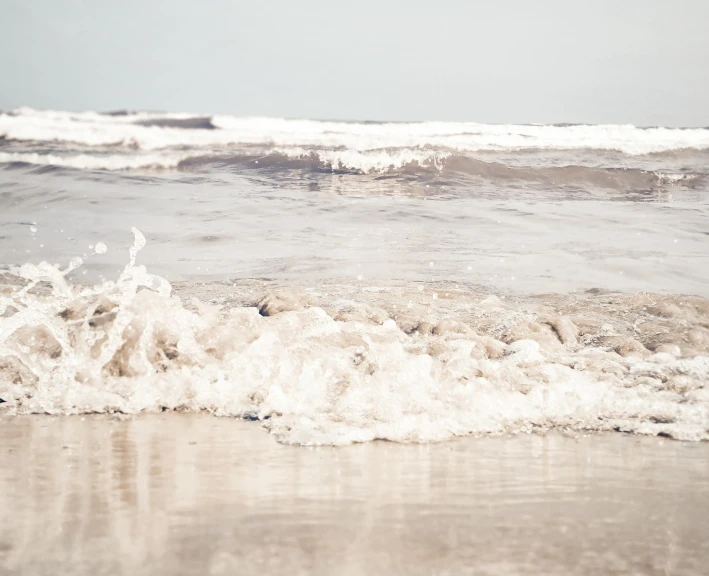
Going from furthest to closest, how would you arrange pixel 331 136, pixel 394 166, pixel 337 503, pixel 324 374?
1. pixel 331 136
2. pixel 394 166
3. pixel 324 374
4. pixel 337 503

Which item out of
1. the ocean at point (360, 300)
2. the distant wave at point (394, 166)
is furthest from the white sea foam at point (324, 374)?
the distant wave at point (394, 166)

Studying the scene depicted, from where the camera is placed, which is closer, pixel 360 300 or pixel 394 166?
pixel 360 300

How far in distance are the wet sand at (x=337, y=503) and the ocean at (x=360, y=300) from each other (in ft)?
Result: 0.58

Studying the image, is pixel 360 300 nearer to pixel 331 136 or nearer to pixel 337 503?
pixel 337 503

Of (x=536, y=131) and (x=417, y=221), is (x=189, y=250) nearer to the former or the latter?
(x=417, y=221)

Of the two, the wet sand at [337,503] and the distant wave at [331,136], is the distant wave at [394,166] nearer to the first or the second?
the distant wave at [331,136]

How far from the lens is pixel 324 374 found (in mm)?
2510


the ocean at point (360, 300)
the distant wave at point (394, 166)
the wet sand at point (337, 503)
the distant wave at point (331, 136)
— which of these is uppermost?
the distant wave at point (331, 136)

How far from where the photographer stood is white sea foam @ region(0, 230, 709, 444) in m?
2.30

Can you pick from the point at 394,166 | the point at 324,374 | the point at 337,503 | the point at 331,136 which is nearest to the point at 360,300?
the point at 324,374

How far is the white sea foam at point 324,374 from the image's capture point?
230 cm

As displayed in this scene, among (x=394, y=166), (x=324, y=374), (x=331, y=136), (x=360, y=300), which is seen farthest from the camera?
(x=331, y=136)

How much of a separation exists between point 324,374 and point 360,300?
1.25m

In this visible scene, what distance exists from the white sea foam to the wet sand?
129 millimetres
